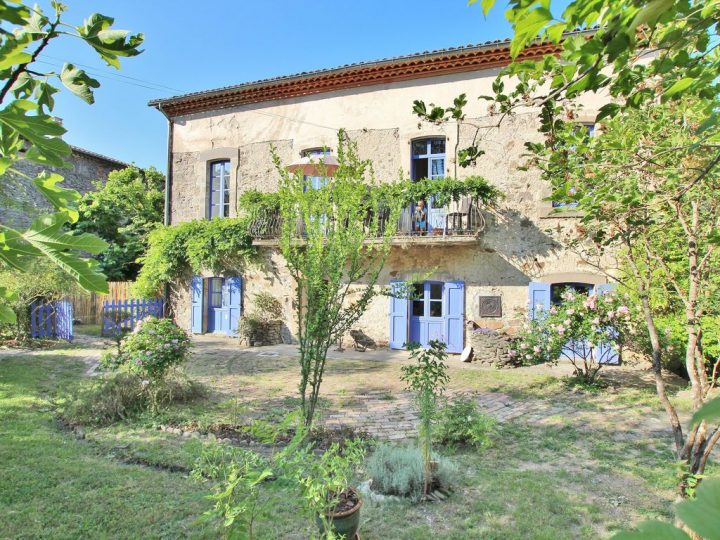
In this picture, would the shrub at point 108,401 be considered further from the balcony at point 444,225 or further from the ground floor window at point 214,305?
the ground floor window at point 214,305

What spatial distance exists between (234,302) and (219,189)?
3.58m

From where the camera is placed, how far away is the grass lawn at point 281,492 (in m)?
3.24

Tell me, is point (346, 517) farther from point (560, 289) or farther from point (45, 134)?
point (560, 289)

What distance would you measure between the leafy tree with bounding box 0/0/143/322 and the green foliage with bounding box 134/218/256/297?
442 inches

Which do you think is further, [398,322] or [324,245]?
[398,322]

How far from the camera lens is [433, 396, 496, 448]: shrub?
484 centimetres

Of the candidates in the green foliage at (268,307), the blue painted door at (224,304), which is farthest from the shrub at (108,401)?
the blue painted door at (224,304)

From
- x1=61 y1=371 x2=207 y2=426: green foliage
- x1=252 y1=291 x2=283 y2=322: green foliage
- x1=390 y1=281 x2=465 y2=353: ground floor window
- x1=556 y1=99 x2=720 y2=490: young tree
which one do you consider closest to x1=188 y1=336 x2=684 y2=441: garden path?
x1=390 y1=281 x2=465 y2=353: ground floor window

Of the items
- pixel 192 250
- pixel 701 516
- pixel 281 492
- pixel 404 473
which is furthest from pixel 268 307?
pixel 701 516

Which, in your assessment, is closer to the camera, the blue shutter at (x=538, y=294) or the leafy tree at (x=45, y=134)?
the leafy tree at (x=45, y=134)

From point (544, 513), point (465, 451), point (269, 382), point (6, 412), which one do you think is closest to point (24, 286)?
point (6, 412)

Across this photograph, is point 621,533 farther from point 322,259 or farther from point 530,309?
point 530,309

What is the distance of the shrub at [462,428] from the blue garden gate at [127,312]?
35.6 feet

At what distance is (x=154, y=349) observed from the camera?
6.01 meters
